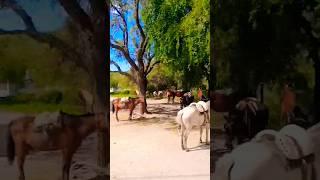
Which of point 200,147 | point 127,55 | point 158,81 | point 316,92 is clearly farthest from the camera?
point 158,81

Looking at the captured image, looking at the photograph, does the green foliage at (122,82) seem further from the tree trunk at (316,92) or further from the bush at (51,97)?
the tree trunk at (316,92)

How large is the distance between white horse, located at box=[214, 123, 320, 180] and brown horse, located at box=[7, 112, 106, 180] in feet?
3.71

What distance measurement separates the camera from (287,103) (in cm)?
351

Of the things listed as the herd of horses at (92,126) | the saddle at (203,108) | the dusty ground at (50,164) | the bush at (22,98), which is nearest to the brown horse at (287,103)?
the herd of horses at (92,126)

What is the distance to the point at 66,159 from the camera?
3428 mm

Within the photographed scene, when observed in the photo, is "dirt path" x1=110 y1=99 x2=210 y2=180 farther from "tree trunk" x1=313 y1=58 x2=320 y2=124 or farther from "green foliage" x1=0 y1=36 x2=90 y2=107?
"green foliage" x1=0 y1=36 x2=90 y2=107

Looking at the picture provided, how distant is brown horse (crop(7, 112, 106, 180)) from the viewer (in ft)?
11.0

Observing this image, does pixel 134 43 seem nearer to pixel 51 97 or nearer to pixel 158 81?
pixel 158 81

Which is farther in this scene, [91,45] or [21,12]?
[91,45]

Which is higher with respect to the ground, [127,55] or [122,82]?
[127,55]

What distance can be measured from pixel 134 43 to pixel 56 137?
9.69 metres

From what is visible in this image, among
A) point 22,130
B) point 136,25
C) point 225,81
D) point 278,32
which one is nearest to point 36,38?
point 22,130

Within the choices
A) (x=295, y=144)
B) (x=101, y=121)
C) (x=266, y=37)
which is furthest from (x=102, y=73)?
(x=295, y=144)

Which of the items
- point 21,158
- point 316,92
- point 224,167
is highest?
point 316,92
